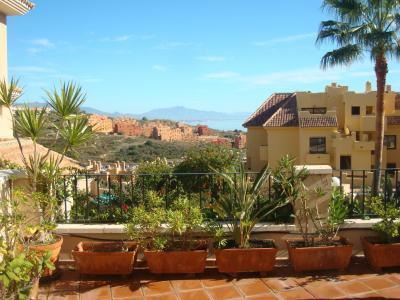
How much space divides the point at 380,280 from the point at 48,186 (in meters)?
3.89

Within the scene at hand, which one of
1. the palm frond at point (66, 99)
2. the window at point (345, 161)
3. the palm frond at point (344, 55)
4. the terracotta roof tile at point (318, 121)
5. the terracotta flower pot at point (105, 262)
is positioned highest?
the palm frond at point (344, 55)

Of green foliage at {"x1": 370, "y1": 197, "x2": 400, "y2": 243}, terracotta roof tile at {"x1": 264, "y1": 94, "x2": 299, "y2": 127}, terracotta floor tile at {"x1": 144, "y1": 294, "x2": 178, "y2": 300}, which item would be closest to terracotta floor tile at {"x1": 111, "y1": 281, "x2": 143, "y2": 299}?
terracotta floor tile at {"x1": 144, "y1": 294, "x2": 178, "y2": 300}

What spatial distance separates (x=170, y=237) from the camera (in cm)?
505

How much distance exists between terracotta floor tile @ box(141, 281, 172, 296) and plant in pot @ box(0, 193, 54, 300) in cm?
103

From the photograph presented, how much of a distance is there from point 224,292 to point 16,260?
6.70ft

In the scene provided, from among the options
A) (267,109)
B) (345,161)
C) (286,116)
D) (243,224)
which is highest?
(267,109)

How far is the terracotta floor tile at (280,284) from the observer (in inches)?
181

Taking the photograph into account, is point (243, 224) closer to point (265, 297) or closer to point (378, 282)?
point (265, 297)

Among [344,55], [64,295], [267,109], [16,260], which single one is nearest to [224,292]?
[64,295]

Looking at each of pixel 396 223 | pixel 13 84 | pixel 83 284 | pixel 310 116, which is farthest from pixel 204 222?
pixel 310 116

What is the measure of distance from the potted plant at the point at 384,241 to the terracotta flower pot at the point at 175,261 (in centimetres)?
192

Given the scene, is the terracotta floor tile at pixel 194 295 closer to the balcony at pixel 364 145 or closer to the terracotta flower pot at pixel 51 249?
the terracotta flower pot at pixel 51 249

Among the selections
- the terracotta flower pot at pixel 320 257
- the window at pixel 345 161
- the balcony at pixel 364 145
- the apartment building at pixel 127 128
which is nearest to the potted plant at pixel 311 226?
the terracotta flower pot at pixel 320 257

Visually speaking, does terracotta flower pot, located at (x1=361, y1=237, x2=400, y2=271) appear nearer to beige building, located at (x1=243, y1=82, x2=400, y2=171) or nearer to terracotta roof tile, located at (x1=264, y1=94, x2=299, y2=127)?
beige building, located at (x1=243, y1=82, x2=400, y2=171)
